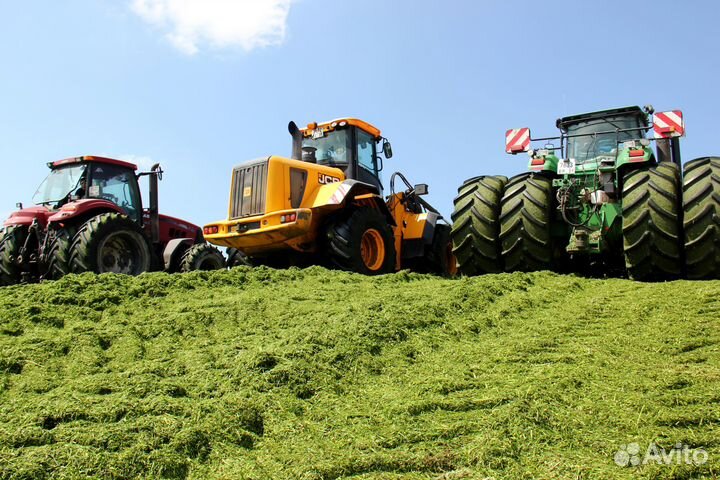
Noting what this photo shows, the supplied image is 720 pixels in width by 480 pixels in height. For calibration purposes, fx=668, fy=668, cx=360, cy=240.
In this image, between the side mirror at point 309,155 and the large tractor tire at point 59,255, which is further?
the side mirror at point 309,155

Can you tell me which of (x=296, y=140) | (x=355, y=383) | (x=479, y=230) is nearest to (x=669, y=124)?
(x=479, y=230)

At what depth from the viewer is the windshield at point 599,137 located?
8648mm

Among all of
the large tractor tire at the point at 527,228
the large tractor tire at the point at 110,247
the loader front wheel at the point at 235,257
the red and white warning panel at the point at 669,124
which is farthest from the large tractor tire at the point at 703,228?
the large tractor tire at the point at 110,247

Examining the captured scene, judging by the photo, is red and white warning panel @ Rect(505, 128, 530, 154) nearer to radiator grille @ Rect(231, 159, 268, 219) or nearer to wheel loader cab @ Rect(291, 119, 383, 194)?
wheel loader cab @ Rect(291, 119, 383, 194)

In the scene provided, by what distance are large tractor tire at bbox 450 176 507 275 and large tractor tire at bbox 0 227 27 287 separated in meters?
6.15

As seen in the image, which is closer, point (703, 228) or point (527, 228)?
point (703, 228)

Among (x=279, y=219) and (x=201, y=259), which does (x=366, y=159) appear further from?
(x=201, y=259)

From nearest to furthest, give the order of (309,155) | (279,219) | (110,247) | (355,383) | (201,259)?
(355,383)
(279,219)
(110,247)
(309,155)
(201,259)

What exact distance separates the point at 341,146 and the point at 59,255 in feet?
14.1

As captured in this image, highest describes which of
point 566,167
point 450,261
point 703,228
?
point 566,167

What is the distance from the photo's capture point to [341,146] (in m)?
10.3

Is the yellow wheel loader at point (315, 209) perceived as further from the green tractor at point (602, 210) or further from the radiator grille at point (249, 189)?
the green tractor at point (602, 210)

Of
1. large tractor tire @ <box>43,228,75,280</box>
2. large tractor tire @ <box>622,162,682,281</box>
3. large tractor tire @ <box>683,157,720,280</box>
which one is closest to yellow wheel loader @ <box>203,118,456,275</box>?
large tractor tire @ <box>43,228,75,280</box>

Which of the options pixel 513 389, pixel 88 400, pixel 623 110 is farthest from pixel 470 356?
pixel 623 110
